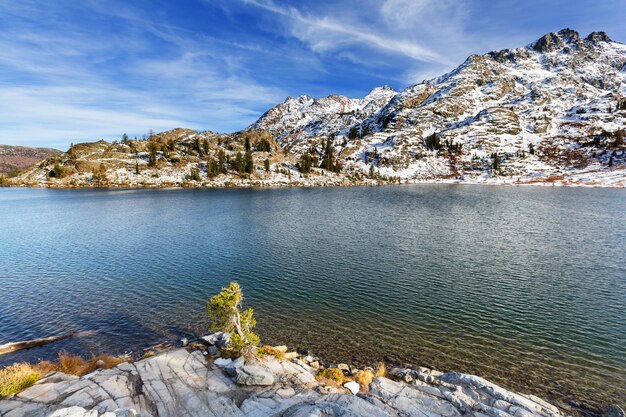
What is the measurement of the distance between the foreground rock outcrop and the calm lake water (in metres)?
5.09

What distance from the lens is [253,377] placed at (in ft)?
73.2

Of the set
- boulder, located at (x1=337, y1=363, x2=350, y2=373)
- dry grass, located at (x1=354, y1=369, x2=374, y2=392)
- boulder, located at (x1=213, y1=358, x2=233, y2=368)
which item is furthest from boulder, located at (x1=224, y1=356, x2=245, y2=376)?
dry grass, located at (x1=354, y1=369, x2=374, y2=392)

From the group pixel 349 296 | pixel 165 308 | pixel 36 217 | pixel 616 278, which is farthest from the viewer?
pixel 36 217

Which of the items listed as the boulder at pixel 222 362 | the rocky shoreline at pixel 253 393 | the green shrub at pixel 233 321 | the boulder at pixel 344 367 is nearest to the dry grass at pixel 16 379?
the rocky shoreline at pixel 253 393

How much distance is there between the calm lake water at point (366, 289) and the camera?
1170 inches

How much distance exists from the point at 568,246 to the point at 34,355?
270ft

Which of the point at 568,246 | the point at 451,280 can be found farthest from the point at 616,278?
the point at 451,280

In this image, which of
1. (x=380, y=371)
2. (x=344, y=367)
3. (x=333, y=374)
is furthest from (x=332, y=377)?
(x=380, y=371)

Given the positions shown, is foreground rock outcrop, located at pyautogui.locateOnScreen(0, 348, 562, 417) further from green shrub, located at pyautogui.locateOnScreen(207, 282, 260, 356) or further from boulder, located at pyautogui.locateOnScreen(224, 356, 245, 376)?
green shrub, located at pyautogui.locateOnScreen(207, 282, 260, 356)

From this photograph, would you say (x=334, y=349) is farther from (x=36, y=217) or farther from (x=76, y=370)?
(x=36, y=217)

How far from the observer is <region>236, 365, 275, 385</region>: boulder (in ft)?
72.9

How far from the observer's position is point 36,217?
333 ft

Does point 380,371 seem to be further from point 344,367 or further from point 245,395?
point 245,395

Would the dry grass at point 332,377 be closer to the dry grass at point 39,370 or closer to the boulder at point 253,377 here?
the boulder at point 253,377
